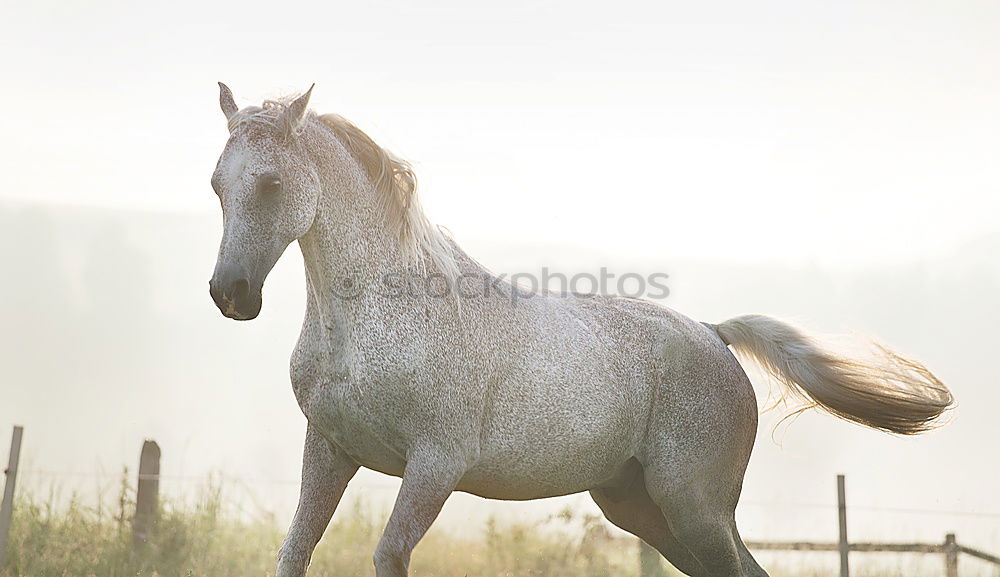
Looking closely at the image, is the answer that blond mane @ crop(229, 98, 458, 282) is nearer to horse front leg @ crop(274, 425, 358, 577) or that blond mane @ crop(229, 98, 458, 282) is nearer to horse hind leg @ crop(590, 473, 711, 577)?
horse front leg @ crop(274, 425, 358, 577)

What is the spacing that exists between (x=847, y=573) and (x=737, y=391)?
5063mm

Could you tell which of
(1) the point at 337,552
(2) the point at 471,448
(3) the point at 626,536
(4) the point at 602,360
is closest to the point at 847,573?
(3) the point at 626,536

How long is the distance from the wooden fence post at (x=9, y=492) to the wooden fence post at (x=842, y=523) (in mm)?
7638

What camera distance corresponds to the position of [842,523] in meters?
9.49

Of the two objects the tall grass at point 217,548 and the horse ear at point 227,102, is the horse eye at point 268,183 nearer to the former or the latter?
the horse ear at point 227,102

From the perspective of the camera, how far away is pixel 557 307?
16.0 ft

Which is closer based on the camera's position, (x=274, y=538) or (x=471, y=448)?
(x=471, y=448)

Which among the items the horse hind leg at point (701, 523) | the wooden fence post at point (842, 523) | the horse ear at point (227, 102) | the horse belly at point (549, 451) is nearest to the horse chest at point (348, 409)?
the horse belly at point (549, 451)

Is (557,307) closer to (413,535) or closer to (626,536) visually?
(413,535)

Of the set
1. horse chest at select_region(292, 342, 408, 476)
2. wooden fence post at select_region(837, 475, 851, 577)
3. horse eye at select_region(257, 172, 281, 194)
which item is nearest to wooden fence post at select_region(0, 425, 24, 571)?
horse chest at select_region(292, 342, 408, 476)

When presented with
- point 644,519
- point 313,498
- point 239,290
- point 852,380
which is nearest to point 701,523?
point 644,519

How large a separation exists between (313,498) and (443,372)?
0.81 meters

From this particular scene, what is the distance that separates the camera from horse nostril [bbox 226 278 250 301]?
3.60m

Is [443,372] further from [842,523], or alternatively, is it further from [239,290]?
[842,523]
